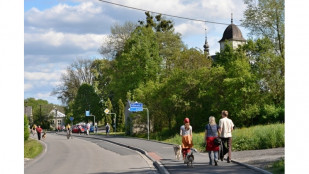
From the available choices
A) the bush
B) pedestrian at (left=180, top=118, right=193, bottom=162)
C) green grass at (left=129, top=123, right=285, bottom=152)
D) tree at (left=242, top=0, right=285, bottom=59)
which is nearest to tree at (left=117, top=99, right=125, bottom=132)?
tree at (left=242, top=0, right=285, bottom=59)

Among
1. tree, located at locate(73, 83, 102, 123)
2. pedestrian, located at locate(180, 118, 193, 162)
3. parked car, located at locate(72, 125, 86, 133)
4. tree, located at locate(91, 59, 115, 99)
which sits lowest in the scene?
parked car, located at locate(72, 125, 86, 133)

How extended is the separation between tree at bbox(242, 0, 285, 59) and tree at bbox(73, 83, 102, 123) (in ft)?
143

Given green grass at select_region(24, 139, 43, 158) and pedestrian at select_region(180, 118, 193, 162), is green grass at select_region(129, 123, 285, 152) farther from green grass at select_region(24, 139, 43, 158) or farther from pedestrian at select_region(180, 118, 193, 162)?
green grass at select_region(24, 139, 43, 158)

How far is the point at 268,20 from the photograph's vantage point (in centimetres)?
4466

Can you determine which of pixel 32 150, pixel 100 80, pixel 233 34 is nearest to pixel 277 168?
pixel 32 150

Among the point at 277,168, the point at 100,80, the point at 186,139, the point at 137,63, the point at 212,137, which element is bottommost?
the point at 277,168

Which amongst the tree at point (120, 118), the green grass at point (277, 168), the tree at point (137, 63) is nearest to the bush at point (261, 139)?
the green grass at point (277, 168)

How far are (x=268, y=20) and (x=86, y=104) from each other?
49.0m

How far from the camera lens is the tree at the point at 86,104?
84250 millimetres

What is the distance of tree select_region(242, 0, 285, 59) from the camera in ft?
144

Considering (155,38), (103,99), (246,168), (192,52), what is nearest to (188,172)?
(246,168)

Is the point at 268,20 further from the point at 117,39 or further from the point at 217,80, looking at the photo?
the point at 117,39

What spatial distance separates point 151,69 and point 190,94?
52.9 feet

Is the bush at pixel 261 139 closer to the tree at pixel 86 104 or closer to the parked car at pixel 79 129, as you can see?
the parked car at pixel 79 129
